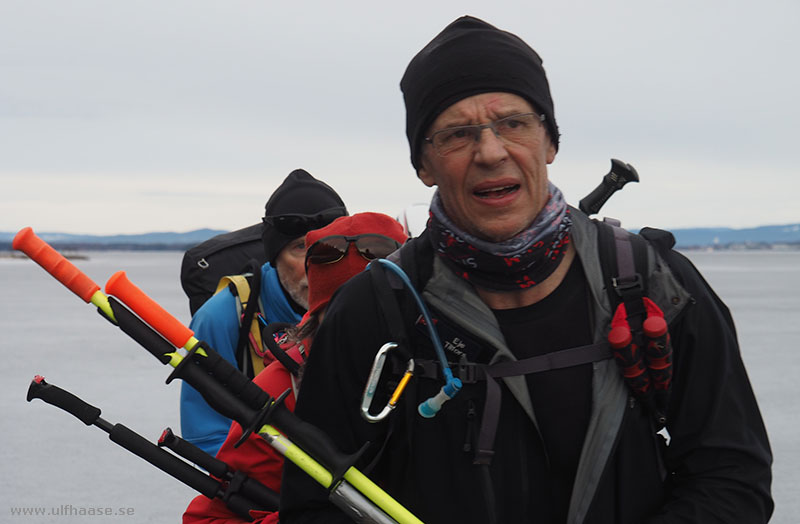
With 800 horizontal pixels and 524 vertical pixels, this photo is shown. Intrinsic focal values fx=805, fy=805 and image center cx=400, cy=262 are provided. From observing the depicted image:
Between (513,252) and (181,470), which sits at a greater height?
(513,252)

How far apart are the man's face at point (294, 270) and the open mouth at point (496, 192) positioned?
7.59ft

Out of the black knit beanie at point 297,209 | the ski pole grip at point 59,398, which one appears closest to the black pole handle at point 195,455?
the ski pole grip at point 59,398

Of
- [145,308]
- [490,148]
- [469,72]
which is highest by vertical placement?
[469,72]

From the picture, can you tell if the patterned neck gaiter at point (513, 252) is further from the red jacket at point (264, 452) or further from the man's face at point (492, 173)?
the red jacket at point (264, 452)

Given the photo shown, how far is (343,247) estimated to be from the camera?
3.04m

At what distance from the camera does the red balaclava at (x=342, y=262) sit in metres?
2.98

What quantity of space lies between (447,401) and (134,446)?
1.42 m

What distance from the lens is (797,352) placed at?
603 inches

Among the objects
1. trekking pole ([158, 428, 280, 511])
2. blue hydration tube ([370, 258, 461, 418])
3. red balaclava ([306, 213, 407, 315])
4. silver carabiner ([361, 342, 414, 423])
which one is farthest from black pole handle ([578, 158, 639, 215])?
trekking pole ([158, 428, 280, 511])

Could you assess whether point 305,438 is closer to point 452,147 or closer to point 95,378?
point 452,147

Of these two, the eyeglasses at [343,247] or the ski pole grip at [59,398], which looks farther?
the eyeglasses at [343,247]

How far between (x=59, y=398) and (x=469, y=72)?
1553 millimetres

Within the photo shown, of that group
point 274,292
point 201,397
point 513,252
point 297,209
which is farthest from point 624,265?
point 297,209

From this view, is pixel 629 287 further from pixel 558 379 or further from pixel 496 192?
pixel 496 192
